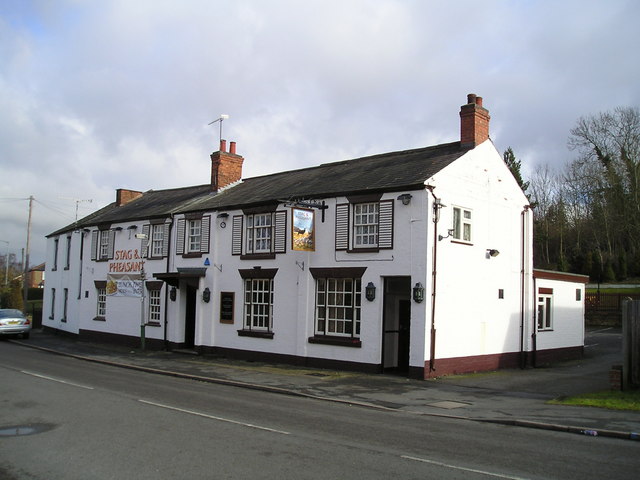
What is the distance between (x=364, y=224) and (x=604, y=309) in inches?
1081

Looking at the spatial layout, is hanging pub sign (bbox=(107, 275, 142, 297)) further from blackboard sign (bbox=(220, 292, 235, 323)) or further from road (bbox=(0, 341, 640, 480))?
road (bbox=(0, 341, 640, 480))

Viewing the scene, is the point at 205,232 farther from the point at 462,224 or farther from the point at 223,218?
the point at 462,224

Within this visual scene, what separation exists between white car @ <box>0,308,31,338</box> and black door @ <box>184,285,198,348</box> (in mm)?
12342

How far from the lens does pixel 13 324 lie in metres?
31.5

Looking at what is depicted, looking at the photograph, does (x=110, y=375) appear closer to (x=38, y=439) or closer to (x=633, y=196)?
(x=38, y=439)

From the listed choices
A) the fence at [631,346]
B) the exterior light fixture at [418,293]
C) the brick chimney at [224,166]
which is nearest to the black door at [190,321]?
the brick chimney at [224,166]

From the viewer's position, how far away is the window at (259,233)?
71.9 ft

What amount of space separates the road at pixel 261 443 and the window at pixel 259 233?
9.00 meters

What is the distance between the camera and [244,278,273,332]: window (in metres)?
21.7

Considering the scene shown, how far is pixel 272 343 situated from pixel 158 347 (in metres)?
7.48

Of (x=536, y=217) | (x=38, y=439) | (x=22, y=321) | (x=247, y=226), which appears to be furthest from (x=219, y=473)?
(x=536, y=217)

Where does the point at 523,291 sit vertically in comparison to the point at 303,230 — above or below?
below

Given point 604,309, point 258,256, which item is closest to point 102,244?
point 258,256

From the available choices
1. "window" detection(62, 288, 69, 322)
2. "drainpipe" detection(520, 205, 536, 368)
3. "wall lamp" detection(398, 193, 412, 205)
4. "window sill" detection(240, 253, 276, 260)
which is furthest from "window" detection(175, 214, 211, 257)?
"window" detection(62, 288, 69, 322)
